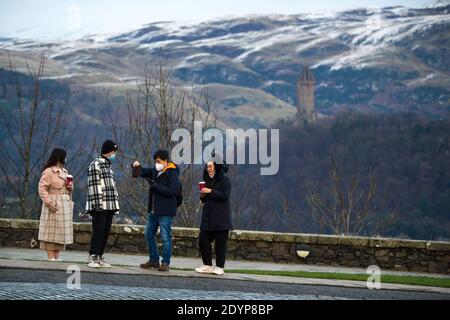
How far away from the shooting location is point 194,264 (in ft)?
49.8

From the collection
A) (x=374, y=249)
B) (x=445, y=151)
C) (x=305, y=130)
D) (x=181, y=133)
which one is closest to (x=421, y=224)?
(x=445, y=151)

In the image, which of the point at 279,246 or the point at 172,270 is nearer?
the point at 172,270

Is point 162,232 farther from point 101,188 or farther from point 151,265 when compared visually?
point 101,188

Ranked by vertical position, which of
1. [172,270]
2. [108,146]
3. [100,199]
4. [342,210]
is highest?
[108,146]

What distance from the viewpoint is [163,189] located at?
12.2 m

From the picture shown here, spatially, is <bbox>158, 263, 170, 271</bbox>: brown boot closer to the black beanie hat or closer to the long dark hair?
the black beanie hat

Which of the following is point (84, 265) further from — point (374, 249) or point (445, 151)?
point (445, 151)

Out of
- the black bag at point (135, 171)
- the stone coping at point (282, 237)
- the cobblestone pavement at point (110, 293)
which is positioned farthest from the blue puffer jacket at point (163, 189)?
the stone coping at point (282, 237)

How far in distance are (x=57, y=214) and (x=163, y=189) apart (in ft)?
5.25

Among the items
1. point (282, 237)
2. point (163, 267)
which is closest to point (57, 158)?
point (163, 267)

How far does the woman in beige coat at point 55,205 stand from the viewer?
40.9ft

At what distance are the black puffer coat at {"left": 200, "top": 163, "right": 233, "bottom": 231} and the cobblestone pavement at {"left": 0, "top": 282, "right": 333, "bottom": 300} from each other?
2.11 metres
